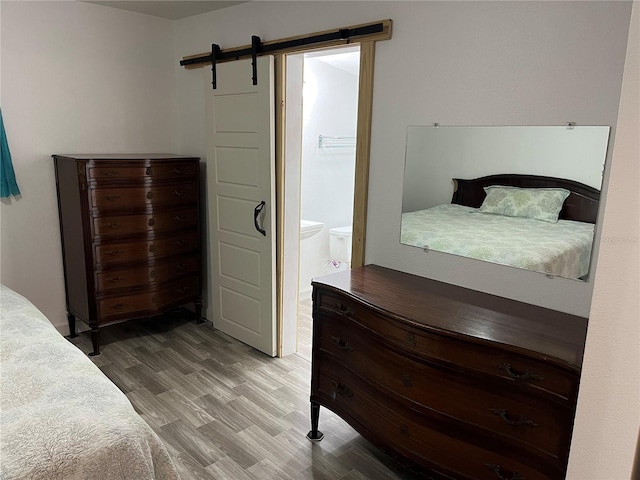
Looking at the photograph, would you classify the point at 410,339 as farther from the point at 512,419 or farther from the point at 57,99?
the point at 57,99

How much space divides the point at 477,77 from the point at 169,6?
2356 millimetres

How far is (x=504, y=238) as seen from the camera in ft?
6.83

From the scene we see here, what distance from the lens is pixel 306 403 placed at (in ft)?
9.02

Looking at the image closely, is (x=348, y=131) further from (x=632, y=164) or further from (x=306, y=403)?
(x=632, y=164)

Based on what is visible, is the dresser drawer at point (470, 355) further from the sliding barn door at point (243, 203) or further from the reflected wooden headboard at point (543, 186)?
the sliding barn door at point (243, 203)

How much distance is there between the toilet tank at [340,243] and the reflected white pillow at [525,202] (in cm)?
229

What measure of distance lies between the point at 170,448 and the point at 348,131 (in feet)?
10.8

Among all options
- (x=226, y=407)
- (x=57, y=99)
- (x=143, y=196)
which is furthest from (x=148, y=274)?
(x=57, y=99)

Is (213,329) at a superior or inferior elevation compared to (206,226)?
inferior

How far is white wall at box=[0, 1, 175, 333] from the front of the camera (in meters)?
3.09

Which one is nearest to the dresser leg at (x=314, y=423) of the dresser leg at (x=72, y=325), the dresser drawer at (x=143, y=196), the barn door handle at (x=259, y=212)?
the barn door handle at (x=259, y=212)

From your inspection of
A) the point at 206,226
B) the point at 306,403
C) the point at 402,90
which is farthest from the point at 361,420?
the point at 206,226

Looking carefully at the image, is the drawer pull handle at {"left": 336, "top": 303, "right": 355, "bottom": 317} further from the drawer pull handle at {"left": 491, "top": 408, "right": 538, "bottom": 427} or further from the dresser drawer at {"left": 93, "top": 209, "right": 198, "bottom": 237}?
the dresser drawer at {"left": 93, "top": 209, "right": 198, "bottom": 237}

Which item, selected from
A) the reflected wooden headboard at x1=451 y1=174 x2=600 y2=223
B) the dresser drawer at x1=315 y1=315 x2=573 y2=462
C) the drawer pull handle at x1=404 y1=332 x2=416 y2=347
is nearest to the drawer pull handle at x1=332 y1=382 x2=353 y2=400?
the dresser drawer at x1=315 y1=315 x2=573 y2=462
